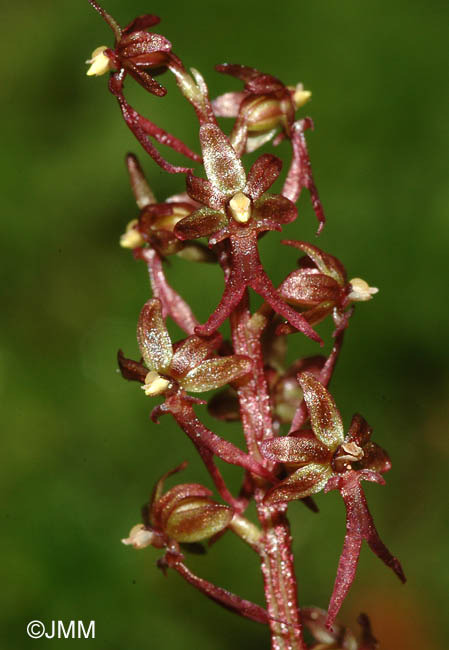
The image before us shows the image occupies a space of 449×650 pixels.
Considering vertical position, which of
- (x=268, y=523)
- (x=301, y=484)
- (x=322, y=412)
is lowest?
(x=268, y=523)

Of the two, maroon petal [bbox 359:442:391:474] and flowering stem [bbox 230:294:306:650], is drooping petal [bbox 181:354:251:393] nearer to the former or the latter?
flowering stem [bbox 230:294:306:650]

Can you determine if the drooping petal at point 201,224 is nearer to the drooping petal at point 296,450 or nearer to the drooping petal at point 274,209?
the drooping petal at point 274,209

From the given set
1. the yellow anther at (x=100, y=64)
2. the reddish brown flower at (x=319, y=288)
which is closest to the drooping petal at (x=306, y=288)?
Result: the reddish brown flower at (x=319, y=288)

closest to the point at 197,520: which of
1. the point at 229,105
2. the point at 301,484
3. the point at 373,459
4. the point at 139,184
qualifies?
the point at 301,484

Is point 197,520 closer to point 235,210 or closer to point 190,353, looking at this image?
point 190,353

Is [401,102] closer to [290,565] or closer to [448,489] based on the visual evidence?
[448,489]

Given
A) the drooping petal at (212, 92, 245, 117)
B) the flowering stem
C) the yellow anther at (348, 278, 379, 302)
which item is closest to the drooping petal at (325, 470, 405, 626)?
the flowering stem

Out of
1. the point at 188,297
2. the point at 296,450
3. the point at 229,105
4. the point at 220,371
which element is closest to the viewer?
the point at 296,450
